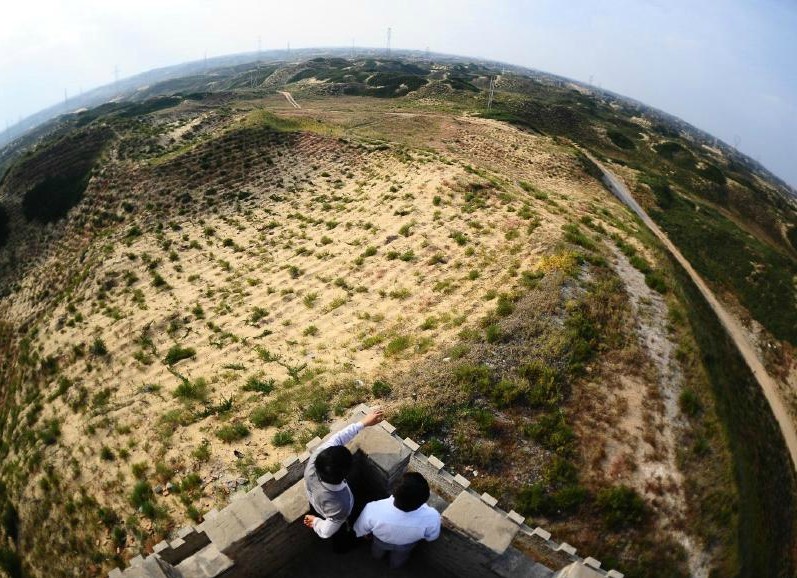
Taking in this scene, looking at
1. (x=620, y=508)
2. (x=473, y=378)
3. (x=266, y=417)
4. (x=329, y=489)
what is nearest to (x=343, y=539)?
(x=329, y=489)

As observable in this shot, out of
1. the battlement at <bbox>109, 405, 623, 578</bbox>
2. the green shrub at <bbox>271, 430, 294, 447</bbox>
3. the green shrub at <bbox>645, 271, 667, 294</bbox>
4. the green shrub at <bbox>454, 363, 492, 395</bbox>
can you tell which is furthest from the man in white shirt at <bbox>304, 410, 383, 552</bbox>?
the green shrub at <bbox>645, 271, 667, 294</bbox>

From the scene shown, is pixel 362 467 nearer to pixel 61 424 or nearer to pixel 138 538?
pixel 138 538

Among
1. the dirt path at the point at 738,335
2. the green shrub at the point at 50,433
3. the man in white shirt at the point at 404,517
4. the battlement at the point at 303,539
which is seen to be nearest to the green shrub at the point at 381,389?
the battlement at the point at 303,539

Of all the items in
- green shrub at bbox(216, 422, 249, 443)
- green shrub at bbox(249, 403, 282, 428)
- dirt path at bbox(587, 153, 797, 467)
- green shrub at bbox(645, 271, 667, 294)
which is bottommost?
dirt path at bbox(587, 153, 797, 467)

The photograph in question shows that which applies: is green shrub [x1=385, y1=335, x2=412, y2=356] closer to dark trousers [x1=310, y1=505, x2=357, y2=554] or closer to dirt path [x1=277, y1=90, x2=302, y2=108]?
dark trousers [x1=310, y1=505, x2=357, y2=554]

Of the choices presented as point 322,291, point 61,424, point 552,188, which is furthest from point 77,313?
point 552,188

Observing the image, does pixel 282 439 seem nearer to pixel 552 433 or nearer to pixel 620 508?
pixel 552 433
